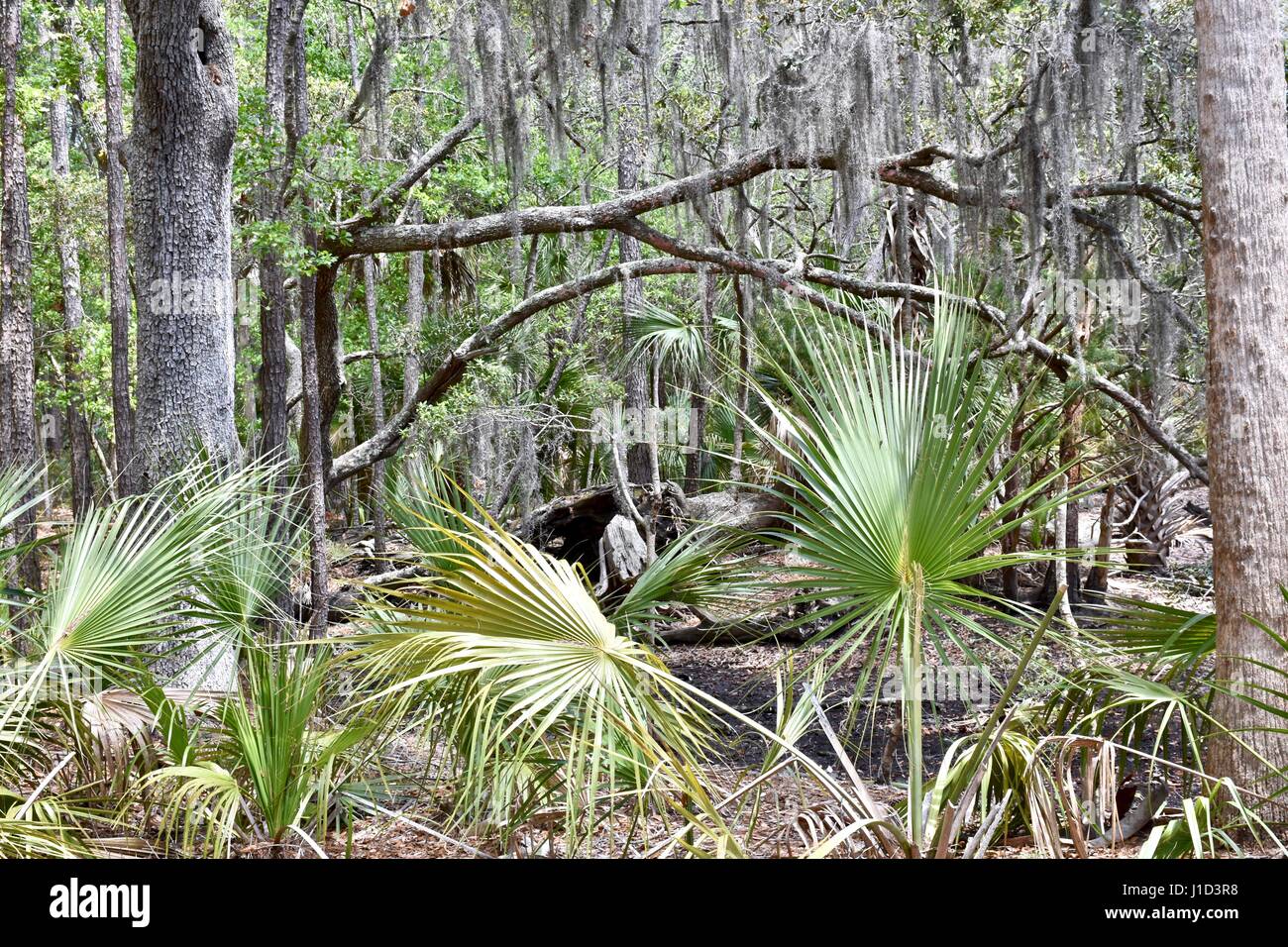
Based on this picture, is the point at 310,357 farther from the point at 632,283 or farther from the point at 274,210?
the point at 632,283

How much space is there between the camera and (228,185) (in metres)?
6.37

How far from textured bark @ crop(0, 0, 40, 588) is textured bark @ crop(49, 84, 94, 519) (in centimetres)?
515

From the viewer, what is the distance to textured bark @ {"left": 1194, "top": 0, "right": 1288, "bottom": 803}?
364 cm

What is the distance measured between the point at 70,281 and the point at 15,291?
7374 millimetres

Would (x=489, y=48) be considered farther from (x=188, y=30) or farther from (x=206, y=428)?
(x=206, y=428)

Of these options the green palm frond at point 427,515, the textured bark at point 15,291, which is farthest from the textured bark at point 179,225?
the textured bark at point 15,291

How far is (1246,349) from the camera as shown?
374 cm

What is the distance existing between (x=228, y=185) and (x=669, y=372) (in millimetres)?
6471

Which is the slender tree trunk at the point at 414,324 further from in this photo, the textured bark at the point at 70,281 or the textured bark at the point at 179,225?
the textured bark at the point at 179,225

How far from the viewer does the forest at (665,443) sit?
2975mm

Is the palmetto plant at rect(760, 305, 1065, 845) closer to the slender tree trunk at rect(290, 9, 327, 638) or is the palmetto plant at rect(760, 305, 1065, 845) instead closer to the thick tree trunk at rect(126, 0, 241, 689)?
the thick tree trunk at rect(126, 0, 241, 689)

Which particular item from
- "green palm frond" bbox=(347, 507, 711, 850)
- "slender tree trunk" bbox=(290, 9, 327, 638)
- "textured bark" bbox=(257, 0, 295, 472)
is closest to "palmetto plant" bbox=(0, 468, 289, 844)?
"green palm frond" bbox=(347, 507, 711, 850)

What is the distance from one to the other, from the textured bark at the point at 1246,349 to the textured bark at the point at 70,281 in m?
12.6
